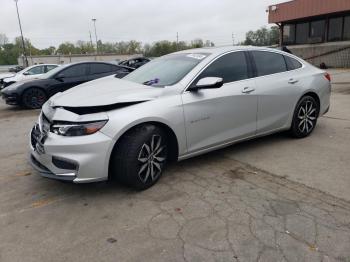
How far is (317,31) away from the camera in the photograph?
989 inches

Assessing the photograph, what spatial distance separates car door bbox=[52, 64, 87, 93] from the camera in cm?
1059

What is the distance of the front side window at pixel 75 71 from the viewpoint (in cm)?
1070

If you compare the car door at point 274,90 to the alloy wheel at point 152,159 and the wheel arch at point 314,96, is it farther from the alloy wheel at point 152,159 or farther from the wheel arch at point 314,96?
the alloy wheel at point 152,159

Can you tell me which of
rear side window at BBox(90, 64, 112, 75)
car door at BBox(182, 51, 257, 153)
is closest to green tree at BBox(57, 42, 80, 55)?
rear side window at BBox(90, 64, 112, 75)

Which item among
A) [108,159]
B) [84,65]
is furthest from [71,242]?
[84,65]

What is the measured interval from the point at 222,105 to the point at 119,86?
131cm

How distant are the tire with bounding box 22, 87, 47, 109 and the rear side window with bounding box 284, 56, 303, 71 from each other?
7.62 metres

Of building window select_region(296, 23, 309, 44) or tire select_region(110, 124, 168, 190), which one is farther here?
building window select_region(296, 23, 309, 44)

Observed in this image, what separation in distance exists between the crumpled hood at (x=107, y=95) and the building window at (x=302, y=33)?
2474cm

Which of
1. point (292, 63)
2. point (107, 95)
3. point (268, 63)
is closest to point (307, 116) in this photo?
point (292, 63)

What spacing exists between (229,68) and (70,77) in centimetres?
714

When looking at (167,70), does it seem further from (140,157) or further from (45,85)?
(45,85)

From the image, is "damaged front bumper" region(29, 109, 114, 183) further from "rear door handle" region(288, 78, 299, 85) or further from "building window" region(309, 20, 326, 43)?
"building window" region(309, 20, 326, 43)

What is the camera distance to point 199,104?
426 cm
